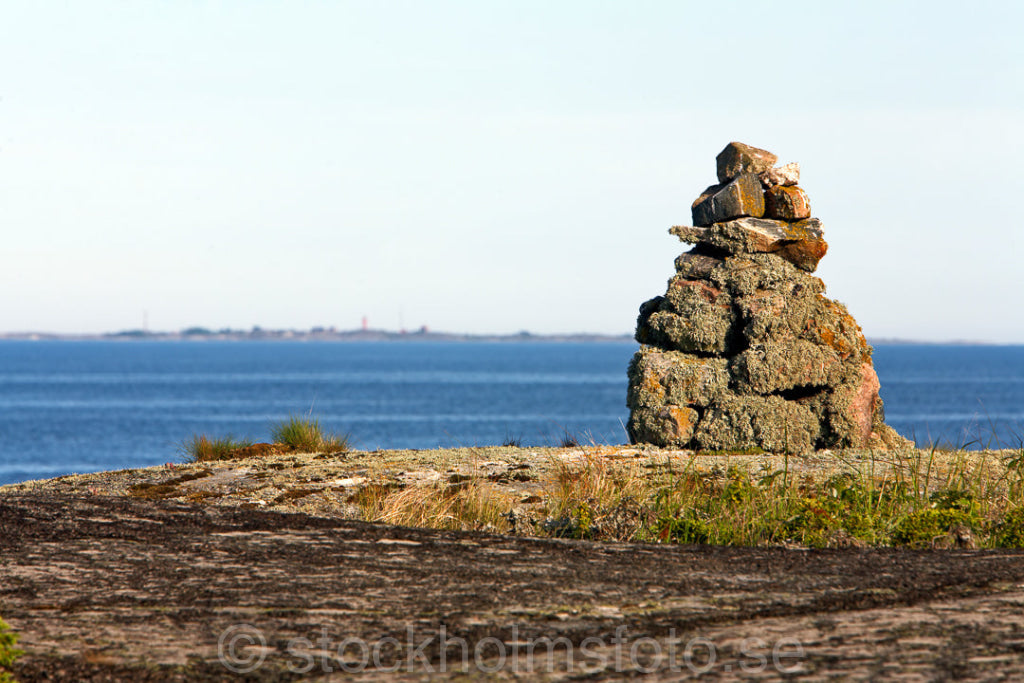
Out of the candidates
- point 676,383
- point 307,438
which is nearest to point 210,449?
point 307,438

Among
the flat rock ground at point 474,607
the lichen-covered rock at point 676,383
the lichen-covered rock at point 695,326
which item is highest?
the lichen-covered rock at point 695,326

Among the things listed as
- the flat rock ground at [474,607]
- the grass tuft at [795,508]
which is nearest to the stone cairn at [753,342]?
the grass tuft at [795,508]

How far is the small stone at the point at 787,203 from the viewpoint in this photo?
12.8 m

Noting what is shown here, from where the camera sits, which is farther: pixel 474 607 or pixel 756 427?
pixel 756 427

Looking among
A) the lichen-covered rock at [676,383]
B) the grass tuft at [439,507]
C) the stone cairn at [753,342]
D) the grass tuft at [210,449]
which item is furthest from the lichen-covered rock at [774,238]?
the grass tuft at [210,449]

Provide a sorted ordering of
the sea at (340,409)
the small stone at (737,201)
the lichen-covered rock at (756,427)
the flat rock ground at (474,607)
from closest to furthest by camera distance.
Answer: the flat rock ground at (474,607), the lichen-covered rock at (756,427), the small stone at (737,201), the sea at (340,409)

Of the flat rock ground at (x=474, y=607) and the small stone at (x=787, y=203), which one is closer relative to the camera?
the flat rock ground at (x=474, y=607)

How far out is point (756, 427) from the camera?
1159 centimetres

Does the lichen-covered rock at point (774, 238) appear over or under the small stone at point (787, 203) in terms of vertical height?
under

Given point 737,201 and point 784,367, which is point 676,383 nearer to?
point 784,367

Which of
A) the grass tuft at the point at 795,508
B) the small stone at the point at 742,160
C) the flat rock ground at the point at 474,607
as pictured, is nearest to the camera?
the flat rock ground at the point at 474,607

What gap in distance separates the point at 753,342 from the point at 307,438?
5.59 m

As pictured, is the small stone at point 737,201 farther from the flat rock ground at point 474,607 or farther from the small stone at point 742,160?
the flat rock ground at point 474,607

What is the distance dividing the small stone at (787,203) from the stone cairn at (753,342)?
0.01m
